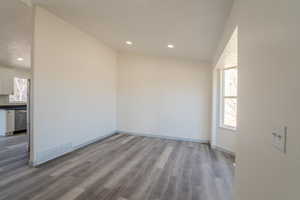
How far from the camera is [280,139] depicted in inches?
32.3

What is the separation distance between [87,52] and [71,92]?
45.8 inches

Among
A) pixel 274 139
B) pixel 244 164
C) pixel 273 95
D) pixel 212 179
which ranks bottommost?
pixel 212 179

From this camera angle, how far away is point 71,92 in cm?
380

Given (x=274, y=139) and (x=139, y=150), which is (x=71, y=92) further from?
(x=274, y=139)

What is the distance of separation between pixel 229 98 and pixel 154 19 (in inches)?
107

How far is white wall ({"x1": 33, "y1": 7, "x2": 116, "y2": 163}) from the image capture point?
3.00 metres

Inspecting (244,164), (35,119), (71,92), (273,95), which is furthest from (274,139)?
(71,92)

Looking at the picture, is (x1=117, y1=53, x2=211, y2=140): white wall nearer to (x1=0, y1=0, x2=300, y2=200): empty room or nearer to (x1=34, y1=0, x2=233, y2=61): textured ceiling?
(x1=0, y1=0, x2=300, y2=200): empty room

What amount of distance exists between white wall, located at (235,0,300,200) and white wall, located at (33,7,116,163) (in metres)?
3.19

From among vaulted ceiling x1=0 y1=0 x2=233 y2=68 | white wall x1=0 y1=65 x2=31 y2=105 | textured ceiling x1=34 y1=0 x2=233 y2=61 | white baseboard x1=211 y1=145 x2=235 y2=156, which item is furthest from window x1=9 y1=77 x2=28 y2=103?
white baseboard x1=211 y1=145 x2=235 y2=156

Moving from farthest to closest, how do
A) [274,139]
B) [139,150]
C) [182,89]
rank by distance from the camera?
[182,89]
[139,150]
[274,139]

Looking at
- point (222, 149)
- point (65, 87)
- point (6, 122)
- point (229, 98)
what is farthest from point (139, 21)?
point (6, 122)

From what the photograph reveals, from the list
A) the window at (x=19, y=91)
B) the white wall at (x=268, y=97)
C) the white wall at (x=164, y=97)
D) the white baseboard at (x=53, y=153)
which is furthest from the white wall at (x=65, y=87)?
the window at (x=19, y=91)

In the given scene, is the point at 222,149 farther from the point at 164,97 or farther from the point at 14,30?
the point at 14,30
